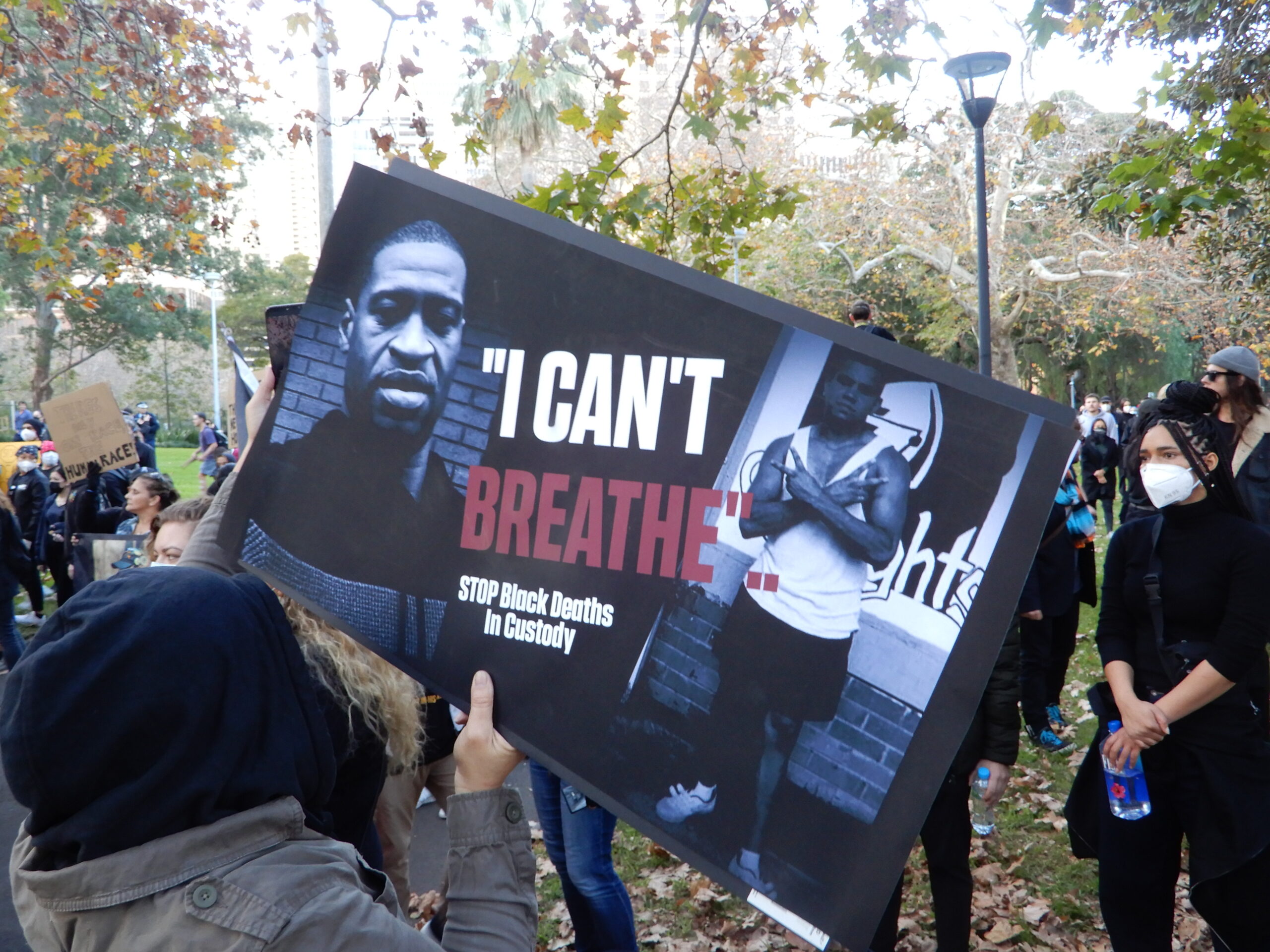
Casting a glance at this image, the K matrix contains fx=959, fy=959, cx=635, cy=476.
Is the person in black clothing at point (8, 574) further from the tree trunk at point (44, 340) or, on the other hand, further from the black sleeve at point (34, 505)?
the tree trunk at point (44, 340)

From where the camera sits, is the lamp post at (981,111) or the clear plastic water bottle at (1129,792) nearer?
the clear plastic water bottle at (1129,792)

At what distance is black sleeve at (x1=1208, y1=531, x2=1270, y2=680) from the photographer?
2.75 metres

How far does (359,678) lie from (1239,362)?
4.19 metres

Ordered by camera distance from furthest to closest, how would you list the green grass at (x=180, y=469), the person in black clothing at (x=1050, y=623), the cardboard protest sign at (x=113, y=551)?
the green grass at (x=180, y=469), the cardboard protest sign at (x=113, y=551), the person in black clothing at (x=1050, y=623)

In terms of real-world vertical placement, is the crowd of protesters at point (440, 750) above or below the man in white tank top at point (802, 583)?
below

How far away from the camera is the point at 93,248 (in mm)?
10961

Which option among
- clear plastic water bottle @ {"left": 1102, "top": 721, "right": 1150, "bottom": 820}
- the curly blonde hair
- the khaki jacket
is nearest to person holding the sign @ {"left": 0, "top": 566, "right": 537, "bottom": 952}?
the khaki jacket

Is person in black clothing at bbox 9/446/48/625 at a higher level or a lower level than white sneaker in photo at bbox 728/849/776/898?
lower

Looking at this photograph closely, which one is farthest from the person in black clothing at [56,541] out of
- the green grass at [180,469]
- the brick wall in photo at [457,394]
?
the brick wall in photo at [457,394]

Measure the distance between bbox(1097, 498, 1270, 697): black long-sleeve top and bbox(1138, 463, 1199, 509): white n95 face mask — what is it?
0.23ft

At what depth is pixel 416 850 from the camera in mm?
5113

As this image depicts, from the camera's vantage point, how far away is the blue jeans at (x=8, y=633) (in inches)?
313

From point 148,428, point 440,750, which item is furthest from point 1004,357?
point 440,750

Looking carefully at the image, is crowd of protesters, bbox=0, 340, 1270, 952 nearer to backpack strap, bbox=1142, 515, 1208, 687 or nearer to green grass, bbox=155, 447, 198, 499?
backpack strap, bbox=1142, 515, 1208, 687
